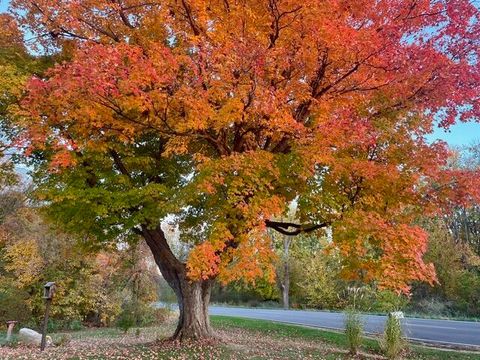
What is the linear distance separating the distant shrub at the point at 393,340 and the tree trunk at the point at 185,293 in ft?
13.7

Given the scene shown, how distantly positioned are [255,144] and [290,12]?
3.16m

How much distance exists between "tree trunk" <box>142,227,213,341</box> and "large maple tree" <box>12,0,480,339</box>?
4.29 feet

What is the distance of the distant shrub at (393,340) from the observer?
31.9 feet

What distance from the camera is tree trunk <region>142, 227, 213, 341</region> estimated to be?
10211 millimetres

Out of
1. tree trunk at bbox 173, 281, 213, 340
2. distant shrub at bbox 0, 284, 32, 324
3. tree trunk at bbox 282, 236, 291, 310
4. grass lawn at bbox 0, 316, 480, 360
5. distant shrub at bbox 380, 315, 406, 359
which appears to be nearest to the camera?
grass lawn at bbox 0, 316, 480, 360

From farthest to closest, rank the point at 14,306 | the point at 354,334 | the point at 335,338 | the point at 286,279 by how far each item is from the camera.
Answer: the point at 286,279, the point at 14,306, the point at 335,338, the point at 354,334

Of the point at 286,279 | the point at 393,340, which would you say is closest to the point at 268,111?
the point at 393,340

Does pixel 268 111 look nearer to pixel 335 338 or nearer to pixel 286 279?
pixel 335 338

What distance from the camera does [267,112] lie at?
302 inches

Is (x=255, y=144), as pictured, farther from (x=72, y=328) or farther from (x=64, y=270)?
(x=72, y=328)

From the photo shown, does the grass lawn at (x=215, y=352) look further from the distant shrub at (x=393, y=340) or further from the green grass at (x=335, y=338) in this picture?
the distant shrub at (x=393, y=340)

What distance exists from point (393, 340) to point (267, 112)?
20.5 ft

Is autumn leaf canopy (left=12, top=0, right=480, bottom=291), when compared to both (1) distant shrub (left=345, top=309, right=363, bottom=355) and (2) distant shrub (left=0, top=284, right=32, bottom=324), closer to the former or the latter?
(1) distant shrub (left=345, top=309, right=363, bottom=355)

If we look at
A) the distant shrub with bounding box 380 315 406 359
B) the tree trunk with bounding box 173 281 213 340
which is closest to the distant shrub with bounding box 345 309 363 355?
the distant shrub with bounding box 380 315 406 359
